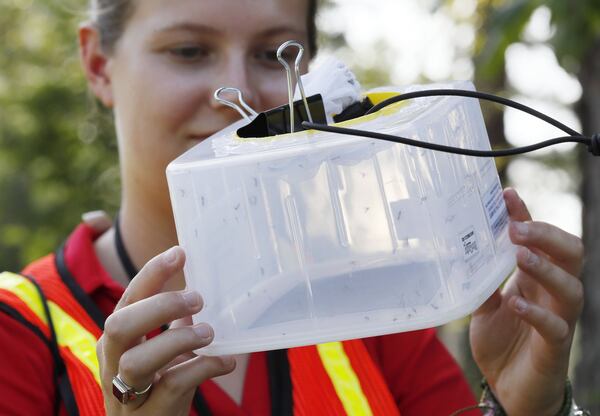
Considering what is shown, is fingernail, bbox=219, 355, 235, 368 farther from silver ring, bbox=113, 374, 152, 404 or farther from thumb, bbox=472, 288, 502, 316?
thumb, bbox=472, 288, 502, 316

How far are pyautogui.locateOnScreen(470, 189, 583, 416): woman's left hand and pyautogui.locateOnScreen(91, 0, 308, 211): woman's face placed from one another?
0.61m

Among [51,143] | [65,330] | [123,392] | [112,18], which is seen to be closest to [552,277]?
[123,392]

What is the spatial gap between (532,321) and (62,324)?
3.03 feet

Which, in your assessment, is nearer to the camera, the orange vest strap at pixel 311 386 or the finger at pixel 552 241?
the finger at pixel 552 241

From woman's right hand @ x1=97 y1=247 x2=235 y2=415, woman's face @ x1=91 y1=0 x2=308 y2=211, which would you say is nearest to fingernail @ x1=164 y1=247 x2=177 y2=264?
woman's right hand @ x1=97 y1=247 x2=235 y2=415

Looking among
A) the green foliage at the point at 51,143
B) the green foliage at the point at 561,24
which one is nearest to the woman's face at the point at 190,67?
the green foliage at the point at 561,24

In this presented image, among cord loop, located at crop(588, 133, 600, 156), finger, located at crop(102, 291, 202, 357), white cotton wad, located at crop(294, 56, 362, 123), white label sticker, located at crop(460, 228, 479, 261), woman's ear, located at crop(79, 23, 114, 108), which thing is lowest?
finger, located at crop(102, 291, 202, 357)

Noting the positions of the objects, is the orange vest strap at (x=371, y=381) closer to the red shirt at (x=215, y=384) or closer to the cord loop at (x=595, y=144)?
the red shirt at (x=215, y=384)

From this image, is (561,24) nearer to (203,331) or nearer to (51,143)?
(203,331)

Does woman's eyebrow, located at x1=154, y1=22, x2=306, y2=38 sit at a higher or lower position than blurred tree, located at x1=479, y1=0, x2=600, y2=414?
higher

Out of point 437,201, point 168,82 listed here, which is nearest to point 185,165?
point 437,201

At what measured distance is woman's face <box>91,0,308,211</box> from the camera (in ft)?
5.47

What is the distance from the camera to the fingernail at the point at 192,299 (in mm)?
1189

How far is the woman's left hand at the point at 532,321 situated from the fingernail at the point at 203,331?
0.57 m
